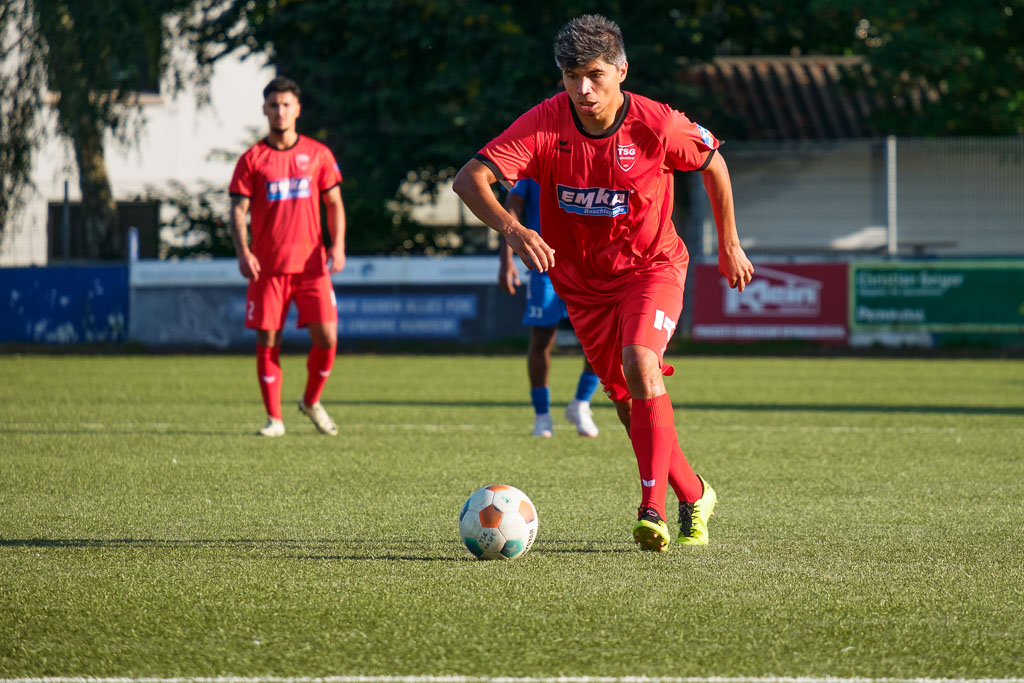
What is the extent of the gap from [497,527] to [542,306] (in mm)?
4241

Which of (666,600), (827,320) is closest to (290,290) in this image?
(666,600)

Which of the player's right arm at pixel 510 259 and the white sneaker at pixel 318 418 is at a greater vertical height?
the player's right arm at pixel 510 259

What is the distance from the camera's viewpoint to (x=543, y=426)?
28.6 ft

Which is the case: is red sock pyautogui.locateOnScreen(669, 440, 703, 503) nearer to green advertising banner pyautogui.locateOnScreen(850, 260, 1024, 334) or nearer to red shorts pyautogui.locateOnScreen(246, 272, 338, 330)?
red shorts pyautogui.locateOnScreen(246, 272, 338, 330)

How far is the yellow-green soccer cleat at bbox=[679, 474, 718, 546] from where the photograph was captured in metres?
4.92

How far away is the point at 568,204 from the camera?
198 inches

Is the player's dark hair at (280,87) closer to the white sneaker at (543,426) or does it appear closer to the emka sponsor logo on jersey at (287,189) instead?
the emka sponsor logo on jersey at (287,189)

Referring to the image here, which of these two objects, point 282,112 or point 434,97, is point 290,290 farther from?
point 434,97

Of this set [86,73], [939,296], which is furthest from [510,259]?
[86,73]

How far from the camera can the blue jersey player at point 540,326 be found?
341 inches

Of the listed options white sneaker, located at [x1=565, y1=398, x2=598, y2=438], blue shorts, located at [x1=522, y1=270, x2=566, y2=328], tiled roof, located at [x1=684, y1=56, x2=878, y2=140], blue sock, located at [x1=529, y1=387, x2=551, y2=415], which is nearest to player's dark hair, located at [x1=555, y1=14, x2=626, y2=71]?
blue shorts, located at [x1=522, y1=270, x2=566, y2=328]

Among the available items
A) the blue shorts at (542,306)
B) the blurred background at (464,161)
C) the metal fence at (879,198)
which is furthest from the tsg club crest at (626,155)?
the metal fence at (879,198)

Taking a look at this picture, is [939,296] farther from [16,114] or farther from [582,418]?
[16,114]

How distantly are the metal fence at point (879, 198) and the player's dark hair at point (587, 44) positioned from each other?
50.2ft
